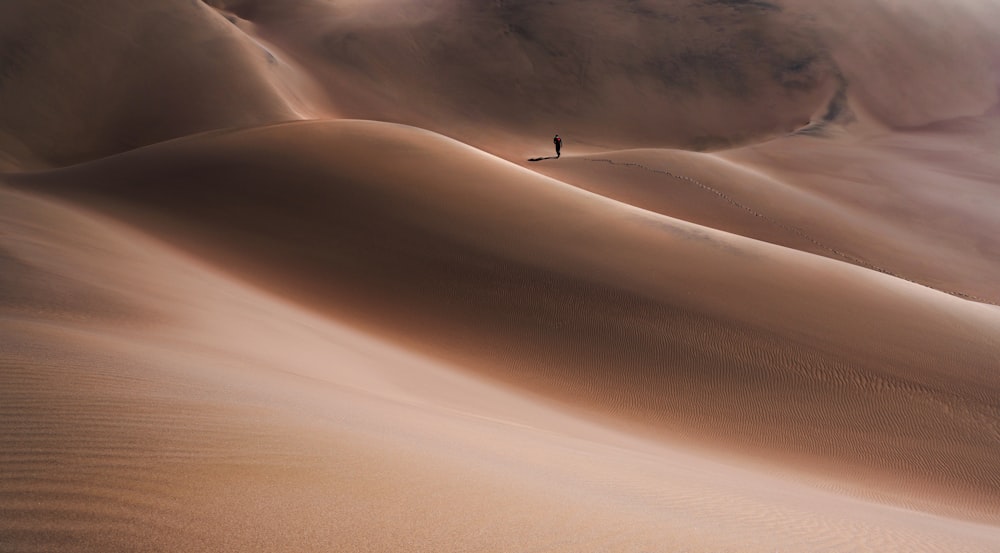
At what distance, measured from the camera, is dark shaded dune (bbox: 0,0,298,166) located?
24109mm

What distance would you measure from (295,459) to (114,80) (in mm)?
27420

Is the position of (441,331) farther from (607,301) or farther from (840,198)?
(840,198)

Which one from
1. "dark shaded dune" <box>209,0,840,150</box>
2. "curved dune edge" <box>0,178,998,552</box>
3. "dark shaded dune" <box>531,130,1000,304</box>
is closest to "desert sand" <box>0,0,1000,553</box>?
"curved dune edge" <box>0,178,998,552</box>

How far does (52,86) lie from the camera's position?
83.0 ft

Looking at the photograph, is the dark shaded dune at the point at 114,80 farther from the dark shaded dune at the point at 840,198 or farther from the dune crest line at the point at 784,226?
the dune crest line at the point at 784,226

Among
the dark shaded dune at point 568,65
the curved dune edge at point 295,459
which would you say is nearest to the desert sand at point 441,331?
the curved dune edge at point 295,459

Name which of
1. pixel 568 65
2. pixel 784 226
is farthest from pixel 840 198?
pixel 568 65

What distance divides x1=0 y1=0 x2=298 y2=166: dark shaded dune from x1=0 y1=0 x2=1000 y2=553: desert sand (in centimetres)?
10

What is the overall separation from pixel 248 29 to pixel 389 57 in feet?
22.7

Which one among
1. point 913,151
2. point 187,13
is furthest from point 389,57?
point 913,151

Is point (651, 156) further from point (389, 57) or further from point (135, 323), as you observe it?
point (135, 323)

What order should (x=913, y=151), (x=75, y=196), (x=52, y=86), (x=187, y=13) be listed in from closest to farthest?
1. (x=75, y=196)
2. (x=52, y=86)
3. (x=187, y=13)
4. (x=913, y=151)

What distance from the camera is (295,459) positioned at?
3.42 meters

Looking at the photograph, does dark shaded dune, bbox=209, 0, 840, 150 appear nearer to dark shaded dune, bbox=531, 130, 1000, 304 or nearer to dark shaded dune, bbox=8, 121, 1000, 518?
dark shaded dune, bbox=531, 130, 1000, 304
